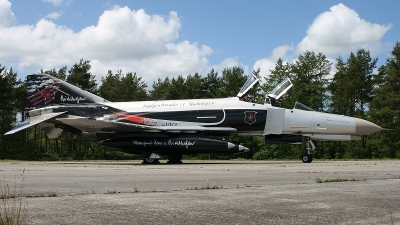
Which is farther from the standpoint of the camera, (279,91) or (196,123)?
(279,91)

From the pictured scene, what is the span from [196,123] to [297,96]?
2924 centimetres

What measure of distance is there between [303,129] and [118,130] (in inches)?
376

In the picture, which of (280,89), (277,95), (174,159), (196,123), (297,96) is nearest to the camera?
(196,123)

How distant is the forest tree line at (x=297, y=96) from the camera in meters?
42.2

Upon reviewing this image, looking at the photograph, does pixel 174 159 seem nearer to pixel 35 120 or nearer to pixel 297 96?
pixel 35 120

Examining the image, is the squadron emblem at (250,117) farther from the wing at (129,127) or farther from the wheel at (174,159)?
the wheel at (174,159)

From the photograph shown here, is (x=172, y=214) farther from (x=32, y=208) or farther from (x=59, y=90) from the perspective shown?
(x=59, y=90)

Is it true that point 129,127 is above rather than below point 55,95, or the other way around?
below

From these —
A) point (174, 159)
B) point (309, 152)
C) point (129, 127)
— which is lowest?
point (174, 159)

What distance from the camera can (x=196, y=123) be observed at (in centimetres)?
2217

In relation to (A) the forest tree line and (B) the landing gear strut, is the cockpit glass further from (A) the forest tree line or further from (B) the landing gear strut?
(A) the forest tree line

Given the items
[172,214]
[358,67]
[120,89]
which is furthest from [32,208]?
[120,89]

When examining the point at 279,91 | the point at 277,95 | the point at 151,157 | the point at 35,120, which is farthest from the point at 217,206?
the point at 35,120

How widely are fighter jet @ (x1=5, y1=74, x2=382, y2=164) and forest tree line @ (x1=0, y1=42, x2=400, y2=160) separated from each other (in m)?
21.6
